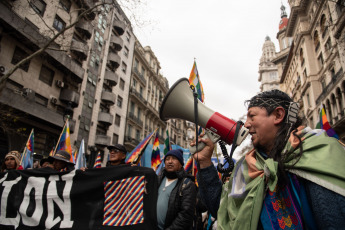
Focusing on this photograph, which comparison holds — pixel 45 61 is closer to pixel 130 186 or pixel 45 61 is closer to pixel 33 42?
pixel 33 42

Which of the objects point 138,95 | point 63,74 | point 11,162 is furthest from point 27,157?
point 138,95

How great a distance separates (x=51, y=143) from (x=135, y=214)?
15607 mm

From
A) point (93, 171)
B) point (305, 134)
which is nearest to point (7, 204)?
point (93, 171)

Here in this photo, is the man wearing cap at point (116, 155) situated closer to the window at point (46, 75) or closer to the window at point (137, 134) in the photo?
the window at point (46, 75)

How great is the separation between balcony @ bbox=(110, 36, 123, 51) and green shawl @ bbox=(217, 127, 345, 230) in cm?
2642

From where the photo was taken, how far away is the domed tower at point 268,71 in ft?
233

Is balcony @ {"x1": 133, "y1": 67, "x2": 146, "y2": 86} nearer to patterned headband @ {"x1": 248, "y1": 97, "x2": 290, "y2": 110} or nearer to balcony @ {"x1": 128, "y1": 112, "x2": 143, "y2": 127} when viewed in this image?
balcony @ {"x1": 128, "y1": 112, "x2": 143, "y2": 127}

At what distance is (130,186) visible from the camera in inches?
130

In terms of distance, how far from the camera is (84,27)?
63.9ft

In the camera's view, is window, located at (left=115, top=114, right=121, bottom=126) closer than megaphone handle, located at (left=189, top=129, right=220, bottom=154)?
No

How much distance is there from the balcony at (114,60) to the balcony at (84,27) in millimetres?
4529

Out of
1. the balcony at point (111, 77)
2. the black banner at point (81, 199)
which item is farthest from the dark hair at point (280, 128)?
the balcony at point (111, 77)

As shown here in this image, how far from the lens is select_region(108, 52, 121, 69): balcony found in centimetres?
2475

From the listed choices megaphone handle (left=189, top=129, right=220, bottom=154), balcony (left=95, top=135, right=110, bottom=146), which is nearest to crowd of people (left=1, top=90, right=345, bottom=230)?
megaphone handle (left=189, top=129, right=220, bottom=154)
